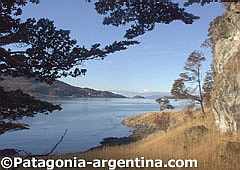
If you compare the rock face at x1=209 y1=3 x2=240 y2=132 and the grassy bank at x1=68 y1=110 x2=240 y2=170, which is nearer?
the grassy bank at x1=68 y1=110 x2=240 y2=170

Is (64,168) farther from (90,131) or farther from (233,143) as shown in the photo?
(90,131)

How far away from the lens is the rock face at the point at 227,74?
25.9 m

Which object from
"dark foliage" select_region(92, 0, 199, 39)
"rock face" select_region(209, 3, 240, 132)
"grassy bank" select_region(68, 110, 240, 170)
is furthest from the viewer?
"rock face" select_region(209, 3, 240, 132)

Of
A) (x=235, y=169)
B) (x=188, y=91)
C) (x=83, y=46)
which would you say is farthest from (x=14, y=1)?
(x=188, y=91)

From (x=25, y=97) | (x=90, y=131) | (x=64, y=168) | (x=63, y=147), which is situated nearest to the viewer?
(x=25, y=97)

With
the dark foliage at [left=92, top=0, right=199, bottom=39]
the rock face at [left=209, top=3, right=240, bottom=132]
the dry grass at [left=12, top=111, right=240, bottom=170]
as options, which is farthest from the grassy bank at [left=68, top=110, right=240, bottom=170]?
the dark foliage at [left=92, top=0, right=199, bottom=39]

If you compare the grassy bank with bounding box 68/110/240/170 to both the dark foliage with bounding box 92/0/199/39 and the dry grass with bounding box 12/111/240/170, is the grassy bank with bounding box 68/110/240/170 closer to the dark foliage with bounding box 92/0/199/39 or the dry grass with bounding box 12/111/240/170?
the dry grass with bounding box 12/111/240/170

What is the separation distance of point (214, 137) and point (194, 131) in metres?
2.43

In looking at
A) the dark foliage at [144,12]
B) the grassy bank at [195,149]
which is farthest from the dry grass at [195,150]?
the dark foliage at [144,12]

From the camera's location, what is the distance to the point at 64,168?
60.5 ft

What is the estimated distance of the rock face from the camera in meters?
25.9

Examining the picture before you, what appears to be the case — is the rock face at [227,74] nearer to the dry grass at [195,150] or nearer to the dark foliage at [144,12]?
the dry grass at [195,150]

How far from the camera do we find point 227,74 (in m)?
27.1

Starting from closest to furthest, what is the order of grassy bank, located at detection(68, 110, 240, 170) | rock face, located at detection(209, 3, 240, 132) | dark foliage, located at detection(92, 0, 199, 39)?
dark foliage, located at detection(92, 0, 199, 39)
grassy bank, located at detection(68, 110, 240, 170)
rock face, located at detection(209, 3, 240, 132)
